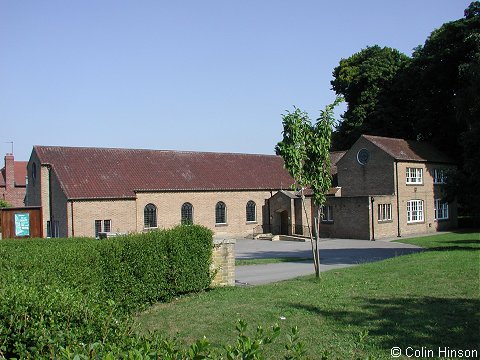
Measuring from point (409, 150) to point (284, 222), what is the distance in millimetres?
12565

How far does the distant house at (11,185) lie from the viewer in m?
65.2

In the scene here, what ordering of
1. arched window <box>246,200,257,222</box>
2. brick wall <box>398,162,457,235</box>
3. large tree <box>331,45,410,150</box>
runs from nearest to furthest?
brick wall <box>398,162,457,235</box>
arched window <box>246,200,257,222</box>
large tree <box>331,45,410,150</box>

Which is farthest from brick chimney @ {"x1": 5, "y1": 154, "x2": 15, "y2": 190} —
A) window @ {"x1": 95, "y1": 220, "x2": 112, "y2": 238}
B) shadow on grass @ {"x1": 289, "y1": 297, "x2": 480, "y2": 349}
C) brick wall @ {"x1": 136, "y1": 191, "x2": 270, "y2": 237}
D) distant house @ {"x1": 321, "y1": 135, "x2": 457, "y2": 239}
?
shadow on grass @ {"x1": 289, "y1": 297, "x2": 480, "y2": 349}

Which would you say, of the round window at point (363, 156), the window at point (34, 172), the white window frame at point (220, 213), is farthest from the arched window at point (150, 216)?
the round window at point (363, 156)

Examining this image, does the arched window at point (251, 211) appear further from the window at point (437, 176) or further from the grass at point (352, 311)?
the grass at point (352, 311)

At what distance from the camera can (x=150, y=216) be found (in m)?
39.1

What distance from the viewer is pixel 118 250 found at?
12.4 m

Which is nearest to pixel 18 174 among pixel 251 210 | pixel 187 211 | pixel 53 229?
pixel 53 229

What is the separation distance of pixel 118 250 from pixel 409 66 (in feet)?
140

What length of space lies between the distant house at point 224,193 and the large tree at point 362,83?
8.70 metres

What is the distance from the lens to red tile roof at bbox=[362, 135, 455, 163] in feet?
134

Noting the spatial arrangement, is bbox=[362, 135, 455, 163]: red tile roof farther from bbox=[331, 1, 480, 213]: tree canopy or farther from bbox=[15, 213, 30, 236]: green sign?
bbox=[15, 213, 30, 236]: green sign

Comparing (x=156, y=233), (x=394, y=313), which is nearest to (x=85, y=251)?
(x=156, y=233)

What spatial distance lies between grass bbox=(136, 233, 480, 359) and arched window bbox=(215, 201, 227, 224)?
27.1m
